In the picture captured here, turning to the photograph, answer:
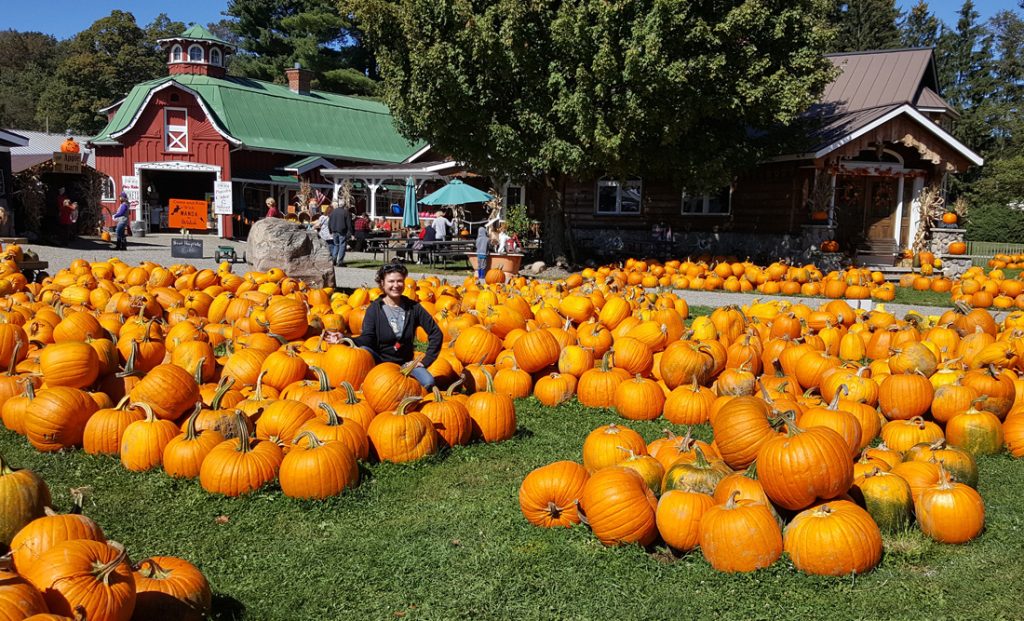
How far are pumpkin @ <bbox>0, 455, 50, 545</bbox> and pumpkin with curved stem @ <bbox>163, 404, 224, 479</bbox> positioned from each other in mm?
1481

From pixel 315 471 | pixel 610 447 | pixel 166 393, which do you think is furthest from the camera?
pixel 166 393

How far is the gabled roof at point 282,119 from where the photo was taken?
35.6 metres

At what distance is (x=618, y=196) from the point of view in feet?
85.9

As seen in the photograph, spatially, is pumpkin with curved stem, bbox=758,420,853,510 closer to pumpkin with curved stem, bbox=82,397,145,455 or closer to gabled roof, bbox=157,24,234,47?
pumpkin with curved stem, bbox=82,397,145,455

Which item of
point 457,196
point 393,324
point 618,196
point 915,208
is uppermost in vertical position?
point 618,196

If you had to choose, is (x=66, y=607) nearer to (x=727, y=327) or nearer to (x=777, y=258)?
(x=727, y=327)

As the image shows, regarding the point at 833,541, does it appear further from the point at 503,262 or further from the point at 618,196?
the point at 618,196

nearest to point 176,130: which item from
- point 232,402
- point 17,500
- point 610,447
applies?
point 232,402

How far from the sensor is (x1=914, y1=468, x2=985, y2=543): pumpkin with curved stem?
416 cm

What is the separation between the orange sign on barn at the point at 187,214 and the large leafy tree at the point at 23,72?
40.4 meters

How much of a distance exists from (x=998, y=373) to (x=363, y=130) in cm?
4003

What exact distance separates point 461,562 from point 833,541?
1805mm

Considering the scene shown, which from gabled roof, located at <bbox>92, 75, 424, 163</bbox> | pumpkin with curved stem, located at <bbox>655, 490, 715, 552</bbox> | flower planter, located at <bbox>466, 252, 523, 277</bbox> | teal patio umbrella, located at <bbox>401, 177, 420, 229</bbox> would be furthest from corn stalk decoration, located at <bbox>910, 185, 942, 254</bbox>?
gabled roof, located at <bbox>92, 75, 424, 163</bbox>

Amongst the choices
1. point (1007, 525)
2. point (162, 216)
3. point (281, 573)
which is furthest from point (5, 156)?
point (1007, 525)
